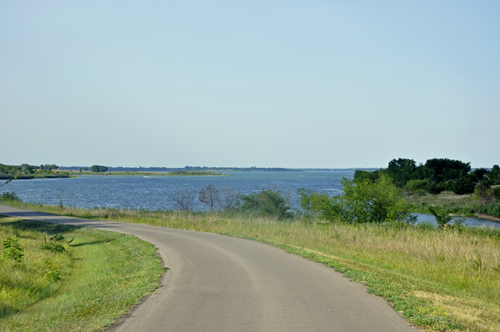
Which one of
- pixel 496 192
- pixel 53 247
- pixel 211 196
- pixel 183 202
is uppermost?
pixel 496 192

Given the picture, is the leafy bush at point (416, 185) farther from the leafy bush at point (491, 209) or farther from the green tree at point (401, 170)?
the leafy bush at point (491, 209)

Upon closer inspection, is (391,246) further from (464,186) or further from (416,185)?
(416,185)

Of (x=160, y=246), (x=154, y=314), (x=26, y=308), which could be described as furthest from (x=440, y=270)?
(x=26, y=308)

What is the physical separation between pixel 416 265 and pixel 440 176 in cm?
8290

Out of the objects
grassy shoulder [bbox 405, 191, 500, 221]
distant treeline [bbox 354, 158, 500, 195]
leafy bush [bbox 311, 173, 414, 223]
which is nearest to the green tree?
distant treeline [bbox 354, 158, 500, 195]

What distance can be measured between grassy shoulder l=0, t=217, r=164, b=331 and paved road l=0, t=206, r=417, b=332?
710mm

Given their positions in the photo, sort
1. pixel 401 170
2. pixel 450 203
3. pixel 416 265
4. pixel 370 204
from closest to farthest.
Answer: pixel 416 265
pixel 370 204
pixel 450 203
pixel 401 170

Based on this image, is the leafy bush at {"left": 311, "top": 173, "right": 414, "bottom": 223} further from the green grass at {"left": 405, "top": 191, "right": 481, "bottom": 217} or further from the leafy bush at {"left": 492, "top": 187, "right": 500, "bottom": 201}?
the leafy bush at {"left": 492, "top": 187, "right": 500, "bottom": 201}

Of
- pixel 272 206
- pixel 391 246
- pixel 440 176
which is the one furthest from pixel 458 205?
pixel 391 246

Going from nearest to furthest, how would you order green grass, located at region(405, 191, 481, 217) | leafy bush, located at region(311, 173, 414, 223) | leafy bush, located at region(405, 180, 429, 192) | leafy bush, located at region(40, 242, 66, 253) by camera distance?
leafy bush, located at region(40, 242, 66, 253) → leafy bush, located at region(311, 173, 414, 223) → green grass, located at region(405, 191, 481, 217) → leafy bush, located at region(405, 180, 429, 192)

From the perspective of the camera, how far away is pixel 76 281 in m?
15.3

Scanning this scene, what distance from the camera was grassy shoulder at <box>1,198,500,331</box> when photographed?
7.92 meters

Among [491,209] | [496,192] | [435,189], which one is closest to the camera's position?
[491,209]

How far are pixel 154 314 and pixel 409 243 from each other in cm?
1455
